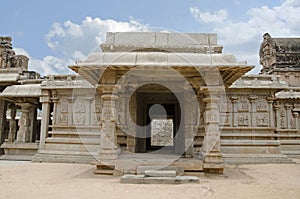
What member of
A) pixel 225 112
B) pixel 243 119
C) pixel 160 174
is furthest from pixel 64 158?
pixel 243 119

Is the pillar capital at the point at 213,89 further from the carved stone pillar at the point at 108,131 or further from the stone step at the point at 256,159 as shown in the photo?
the stone step at the point at 256,159

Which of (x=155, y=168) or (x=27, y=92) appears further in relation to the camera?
(x=27, y=92)

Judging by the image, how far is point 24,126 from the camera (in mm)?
13641

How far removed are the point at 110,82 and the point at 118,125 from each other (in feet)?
12.3

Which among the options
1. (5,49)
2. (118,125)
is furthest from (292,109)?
(5,49)

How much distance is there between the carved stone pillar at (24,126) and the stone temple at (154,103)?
0.16ft

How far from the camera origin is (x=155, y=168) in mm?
7590

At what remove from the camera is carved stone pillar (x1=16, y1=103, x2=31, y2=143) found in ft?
44.5

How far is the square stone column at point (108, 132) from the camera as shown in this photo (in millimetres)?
7824

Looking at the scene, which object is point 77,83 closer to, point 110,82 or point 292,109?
point 110,82

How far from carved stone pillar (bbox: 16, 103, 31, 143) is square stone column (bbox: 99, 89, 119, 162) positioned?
25.0ft

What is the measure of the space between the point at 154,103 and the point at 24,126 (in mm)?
6866

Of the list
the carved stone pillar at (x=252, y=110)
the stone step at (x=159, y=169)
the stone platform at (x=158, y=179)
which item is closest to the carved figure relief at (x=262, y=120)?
the carved stone pillar at (x=252, y=110)

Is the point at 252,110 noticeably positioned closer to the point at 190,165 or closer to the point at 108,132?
the point at 190,165
